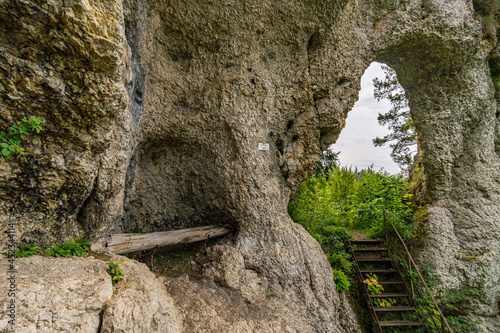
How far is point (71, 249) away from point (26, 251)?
1.56 feet

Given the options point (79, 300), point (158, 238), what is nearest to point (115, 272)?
point (79, 300)

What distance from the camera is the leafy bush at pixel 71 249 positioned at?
2.61 meters

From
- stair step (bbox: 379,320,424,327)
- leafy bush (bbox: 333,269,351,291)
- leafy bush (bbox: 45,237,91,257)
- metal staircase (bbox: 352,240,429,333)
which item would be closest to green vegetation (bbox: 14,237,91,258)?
leafy bush (bbox: 45,237,91,257)

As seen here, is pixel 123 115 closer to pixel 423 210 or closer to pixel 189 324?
pixel 189 324

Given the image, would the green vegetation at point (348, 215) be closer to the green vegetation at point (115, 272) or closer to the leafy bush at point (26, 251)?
the green vegetation at point (115, 272)

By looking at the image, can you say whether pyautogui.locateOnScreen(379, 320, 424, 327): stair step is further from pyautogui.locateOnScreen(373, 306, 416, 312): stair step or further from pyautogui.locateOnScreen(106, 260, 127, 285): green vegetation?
pyautogui.locateOnScreen(106, 260, 127, 285): green vegetation

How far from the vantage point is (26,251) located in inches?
93.5

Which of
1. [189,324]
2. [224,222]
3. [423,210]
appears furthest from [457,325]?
[189,324]

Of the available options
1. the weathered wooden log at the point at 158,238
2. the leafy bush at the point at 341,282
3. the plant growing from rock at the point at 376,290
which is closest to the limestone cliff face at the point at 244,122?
the weathered wooden log at the point at 158,238

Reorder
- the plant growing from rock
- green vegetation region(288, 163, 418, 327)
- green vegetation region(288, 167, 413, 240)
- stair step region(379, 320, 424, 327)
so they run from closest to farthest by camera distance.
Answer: stair step region(379, 320, 424, 327) → the plant growing from rock → green vegetation region(288, 163, 418, 327) → green vegetation region(288, 167, 413, 240)

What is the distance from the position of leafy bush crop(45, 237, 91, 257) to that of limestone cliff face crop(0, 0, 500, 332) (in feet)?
0.49

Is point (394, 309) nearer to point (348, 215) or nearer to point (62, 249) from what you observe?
point (348, 215)

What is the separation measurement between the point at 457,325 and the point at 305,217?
13.1ft

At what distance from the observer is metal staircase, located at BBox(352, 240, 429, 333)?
485 cm
